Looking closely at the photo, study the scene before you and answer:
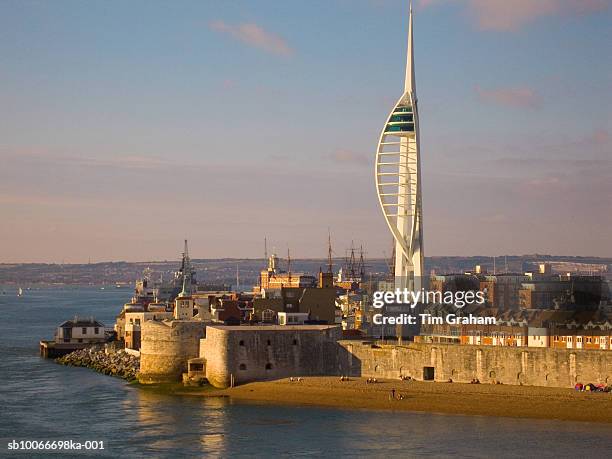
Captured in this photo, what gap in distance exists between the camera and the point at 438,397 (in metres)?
53.3

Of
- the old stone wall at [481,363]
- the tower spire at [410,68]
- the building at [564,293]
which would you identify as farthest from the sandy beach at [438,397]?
the tower spire at [410,68]

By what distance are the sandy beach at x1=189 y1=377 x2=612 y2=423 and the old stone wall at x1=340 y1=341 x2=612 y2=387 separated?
89cm

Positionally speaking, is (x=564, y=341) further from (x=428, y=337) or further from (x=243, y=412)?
(x=243, y=412)

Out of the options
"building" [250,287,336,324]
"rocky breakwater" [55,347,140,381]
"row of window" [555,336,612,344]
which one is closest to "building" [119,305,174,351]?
"rocky breakwater" [55,347,140,381]

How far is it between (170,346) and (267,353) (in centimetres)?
595

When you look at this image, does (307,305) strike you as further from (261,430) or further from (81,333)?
(261,430)

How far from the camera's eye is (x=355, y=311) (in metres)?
97.4

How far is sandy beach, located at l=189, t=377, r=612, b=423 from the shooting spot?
49812mm

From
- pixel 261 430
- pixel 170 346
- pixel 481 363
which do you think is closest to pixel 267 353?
pixel 170 346

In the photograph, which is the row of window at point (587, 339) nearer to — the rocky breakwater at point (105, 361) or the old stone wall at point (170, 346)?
the old stone wall at point (170, 346)

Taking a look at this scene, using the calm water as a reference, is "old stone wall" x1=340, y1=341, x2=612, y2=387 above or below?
above

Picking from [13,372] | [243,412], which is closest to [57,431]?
[243,412]

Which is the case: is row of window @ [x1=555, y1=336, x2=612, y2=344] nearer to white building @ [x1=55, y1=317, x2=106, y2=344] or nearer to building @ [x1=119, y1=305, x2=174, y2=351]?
building @ [x1=119, y1=305, x2=174, y2=351]

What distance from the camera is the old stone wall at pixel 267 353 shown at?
59.3m
